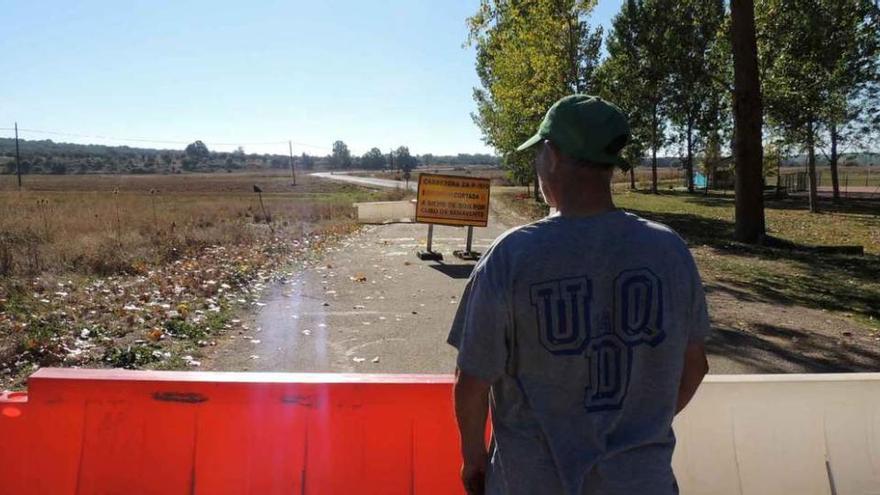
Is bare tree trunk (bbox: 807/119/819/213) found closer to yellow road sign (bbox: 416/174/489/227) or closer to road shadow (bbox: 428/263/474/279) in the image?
yellow road sign (bbox: 416/174/489/227)

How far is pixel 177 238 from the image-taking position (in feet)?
45.4

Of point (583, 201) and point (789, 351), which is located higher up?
point (583, 201)

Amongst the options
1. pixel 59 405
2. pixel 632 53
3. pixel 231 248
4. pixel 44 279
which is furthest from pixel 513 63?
pixel 59 405

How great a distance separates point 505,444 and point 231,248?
12.6 metres

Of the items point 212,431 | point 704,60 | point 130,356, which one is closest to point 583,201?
point 212,431

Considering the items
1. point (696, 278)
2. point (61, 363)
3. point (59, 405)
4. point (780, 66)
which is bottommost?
point (61, 363)

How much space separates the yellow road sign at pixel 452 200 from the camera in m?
13.7

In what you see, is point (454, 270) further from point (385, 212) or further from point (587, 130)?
point (385, 212)

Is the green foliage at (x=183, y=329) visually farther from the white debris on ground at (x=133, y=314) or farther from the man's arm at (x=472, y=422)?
the man's arm at (x=472, y=422)

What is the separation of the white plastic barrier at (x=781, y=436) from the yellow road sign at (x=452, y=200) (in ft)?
35.1

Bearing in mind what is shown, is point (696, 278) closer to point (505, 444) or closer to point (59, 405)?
point (505, 444)

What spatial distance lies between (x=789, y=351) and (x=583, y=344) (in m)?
5.89

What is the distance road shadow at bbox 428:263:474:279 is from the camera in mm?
11367

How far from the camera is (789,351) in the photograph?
6.49 metres
